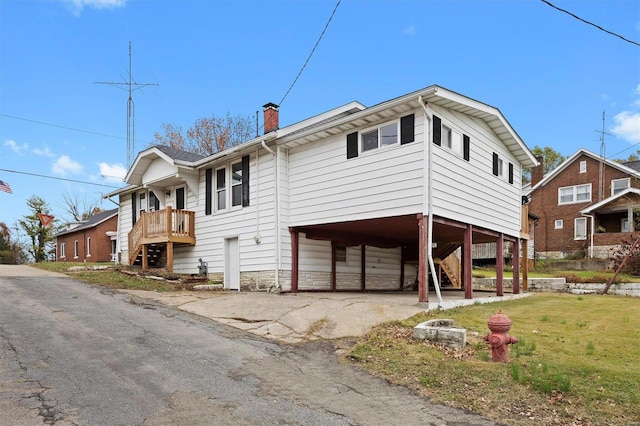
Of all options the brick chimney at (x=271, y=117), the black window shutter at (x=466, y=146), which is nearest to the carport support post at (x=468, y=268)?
the black window shutter at (x=466, y=146)

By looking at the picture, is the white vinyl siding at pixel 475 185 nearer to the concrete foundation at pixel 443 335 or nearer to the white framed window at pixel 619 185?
the concrete foundation at pixel 443 335

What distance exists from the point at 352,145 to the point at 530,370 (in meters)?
8.03

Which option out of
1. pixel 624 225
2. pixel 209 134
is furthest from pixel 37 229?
pixel 624 225

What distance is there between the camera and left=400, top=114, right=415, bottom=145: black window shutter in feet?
36.7

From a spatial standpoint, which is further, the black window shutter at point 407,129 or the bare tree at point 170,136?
the bare tree at point 170,136

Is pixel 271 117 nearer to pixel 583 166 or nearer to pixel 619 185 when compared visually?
pixel 583 166

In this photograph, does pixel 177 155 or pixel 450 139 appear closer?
pixel 450 139

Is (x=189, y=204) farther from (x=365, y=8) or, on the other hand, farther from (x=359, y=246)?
(x=365, y=8)

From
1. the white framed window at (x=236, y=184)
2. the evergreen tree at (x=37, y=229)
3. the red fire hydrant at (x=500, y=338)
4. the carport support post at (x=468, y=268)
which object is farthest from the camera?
the evergreen tree at (x=37, y=229)

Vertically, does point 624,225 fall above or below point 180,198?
below

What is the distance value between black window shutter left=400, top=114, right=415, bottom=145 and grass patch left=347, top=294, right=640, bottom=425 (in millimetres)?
4434

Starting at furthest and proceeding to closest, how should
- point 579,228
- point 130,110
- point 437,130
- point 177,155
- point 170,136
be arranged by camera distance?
1. point 170,136
2. point 579,228
3. point 130,110
4. point 177,155
5. point 437,130

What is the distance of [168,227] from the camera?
17234 millimetres

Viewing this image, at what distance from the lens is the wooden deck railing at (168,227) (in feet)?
56.7
